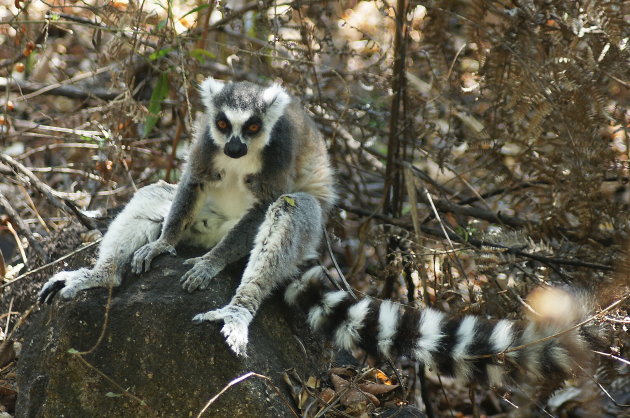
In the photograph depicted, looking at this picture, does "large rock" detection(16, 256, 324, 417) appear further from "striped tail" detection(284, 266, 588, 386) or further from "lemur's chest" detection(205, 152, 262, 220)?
"lemur's chest" detection(205, 152, 262, 220)

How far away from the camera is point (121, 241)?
168 inches

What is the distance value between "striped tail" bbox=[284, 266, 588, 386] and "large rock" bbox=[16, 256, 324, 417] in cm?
41

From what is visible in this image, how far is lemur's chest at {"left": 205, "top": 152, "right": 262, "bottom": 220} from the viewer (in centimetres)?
446

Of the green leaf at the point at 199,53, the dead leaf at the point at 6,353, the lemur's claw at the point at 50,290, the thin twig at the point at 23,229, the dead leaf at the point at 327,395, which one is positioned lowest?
the dead leaf at the point at 6,353

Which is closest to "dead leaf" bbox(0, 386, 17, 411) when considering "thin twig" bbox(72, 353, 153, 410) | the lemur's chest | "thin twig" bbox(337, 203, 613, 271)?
"thin twig" bbox(72, 353, 153, 410)

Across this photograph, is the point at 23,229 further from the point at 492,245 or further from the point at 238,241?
the point at 492,245

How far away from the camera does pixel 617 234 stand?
463cm

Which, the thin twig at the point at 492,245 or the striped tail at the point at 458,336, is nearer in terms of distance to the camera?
the striped tail at the point at 458,336

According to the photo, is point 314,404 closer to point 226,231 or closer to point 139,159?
point 226,231

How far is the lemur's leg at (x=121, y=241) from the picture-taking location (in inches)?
154

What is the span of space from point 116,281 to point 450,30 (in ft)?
13.2

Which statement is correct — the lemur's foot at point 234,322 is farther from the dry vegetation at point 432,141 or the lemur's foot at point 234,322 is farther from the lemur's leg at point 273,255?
the dry vegetation at point 432,141

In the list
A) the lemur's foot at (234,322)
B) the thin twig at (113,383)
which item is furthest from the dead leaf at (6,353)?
the lemur's foot at (234,322)

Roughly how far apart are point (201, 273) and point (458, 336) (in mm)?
1553
